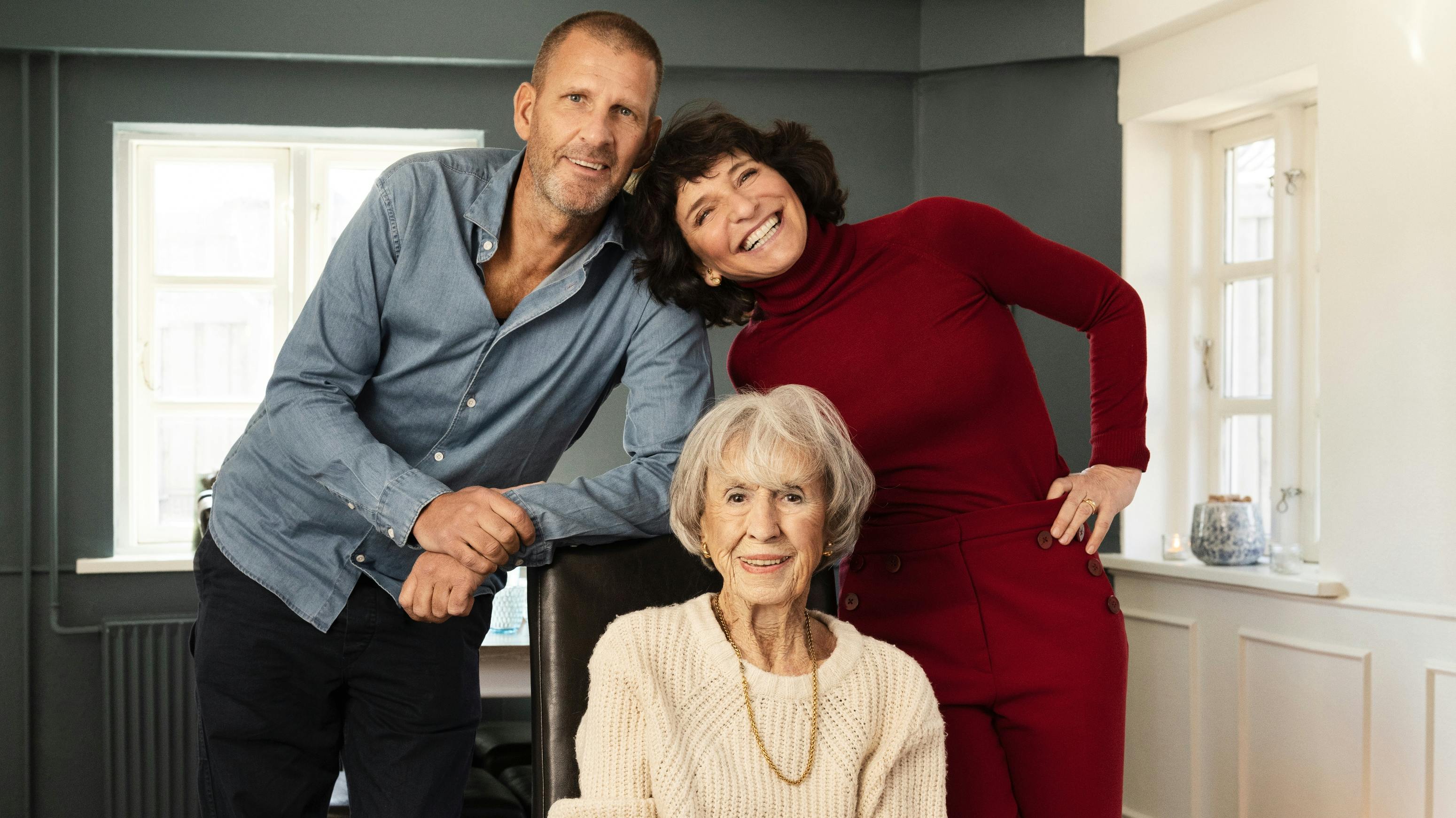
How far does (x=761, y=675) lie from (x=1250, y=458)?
Answer: 8.93 feet

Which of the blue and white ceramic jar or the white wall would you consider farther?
the blue and white ceramic jar

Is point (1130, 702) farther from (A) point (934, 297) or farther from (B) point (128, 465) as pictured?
(B) point (128, 465)

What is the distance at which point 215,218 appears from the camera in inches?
158

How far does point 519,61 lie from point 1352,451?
2.81 metres

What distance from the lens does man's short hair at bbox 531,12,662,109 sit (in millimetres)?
1605

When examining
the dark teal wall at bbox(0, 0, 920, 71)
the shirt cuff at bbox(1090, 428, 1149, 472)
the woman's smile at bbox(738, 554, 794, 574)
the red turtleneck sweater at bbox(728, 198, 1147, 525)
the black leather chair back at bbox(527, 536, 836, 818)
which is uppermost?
the dark teal wall at bbox(0, 0, 920, 71)

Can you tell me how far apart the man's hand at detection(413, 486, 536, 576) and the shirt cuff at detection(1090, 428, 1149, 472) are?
867 millimetres

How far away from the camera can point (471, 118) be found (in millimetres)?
Answer: 3887

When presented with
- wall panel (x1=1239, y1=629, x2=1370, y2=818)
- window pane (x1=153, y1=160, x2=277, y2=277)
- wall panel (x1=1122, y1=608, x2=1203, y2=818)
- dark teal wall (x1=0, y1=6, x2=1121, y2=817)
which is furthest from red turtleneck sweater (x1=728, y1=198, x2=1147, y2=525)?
window pane (x1=153, y1=160, x2=277, y2=277)

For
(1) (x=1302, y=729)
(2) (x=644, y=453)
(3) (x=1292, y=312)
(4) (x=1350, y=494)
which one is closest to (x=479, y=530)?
(2) (x=644, y=453)

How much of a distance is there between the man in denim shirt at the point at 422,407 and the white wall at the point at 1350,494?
2.01 m

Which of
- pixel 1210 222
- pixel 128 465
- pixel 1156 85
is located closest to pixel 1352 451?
pixel 1210 222

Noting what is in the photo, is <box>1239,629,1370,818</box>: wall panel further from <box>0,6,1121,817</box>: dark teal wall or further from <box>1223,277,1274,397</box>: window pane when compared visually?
<box>0,6,1121,817</box>: dark teal wall

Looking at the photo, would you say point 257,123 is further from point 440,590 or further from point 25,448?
point 440,590
